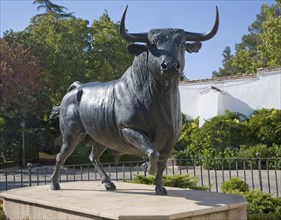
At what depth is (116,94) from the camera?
202 inches

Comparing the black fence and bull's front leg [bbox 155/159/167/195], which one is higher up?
bull's front leg [bbox 155/159/167/195]

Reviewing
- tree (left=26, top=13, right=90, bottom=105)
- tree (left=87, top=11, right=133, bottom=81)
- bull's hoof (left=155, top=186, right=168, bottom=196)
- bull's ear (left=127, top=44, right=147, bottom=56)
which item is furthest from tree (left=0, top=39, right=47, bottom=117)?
bull's ear (left=127, top=44, right=147, bottom=56)

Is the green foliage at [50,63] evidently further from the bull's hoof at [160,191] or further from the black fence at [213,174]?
the bull's hoof at [160,191]

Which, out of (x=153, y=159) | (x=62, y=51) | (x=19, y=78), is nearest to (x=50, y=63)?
(x=62, y=51)

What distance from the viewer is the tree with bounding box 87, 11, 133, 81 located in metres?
24.7

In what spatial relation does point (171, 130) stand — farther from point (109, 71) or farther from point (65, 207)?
point (109, 71)

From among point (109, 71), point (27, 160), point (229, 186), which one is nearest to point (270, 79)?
point (109, 71)

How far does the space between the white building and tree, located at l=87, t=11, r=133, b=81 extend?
17.9ft

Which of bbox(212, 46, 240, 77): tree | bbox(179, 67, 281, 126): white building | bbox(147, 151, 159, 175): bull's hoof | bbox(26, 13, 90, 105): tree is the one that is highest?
bbox(212, 46, 240, 77): tree

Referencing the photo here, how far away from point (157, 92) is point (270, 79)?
1600 cm

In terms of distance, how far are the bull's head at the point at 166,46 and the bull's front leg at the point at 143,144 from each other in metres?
0.74

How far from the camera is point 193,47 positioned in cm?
491

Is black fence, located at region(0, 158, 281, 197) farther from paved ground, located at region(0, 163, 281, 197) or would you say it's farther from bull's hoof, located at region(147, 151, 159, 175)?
bull's hoof, located at region(147, 151, 159, 175)

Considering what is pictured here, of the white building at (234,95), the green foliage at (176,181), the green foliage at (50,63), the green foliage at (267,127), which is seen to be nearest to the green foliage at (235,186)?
the green foliage at (176,181)
